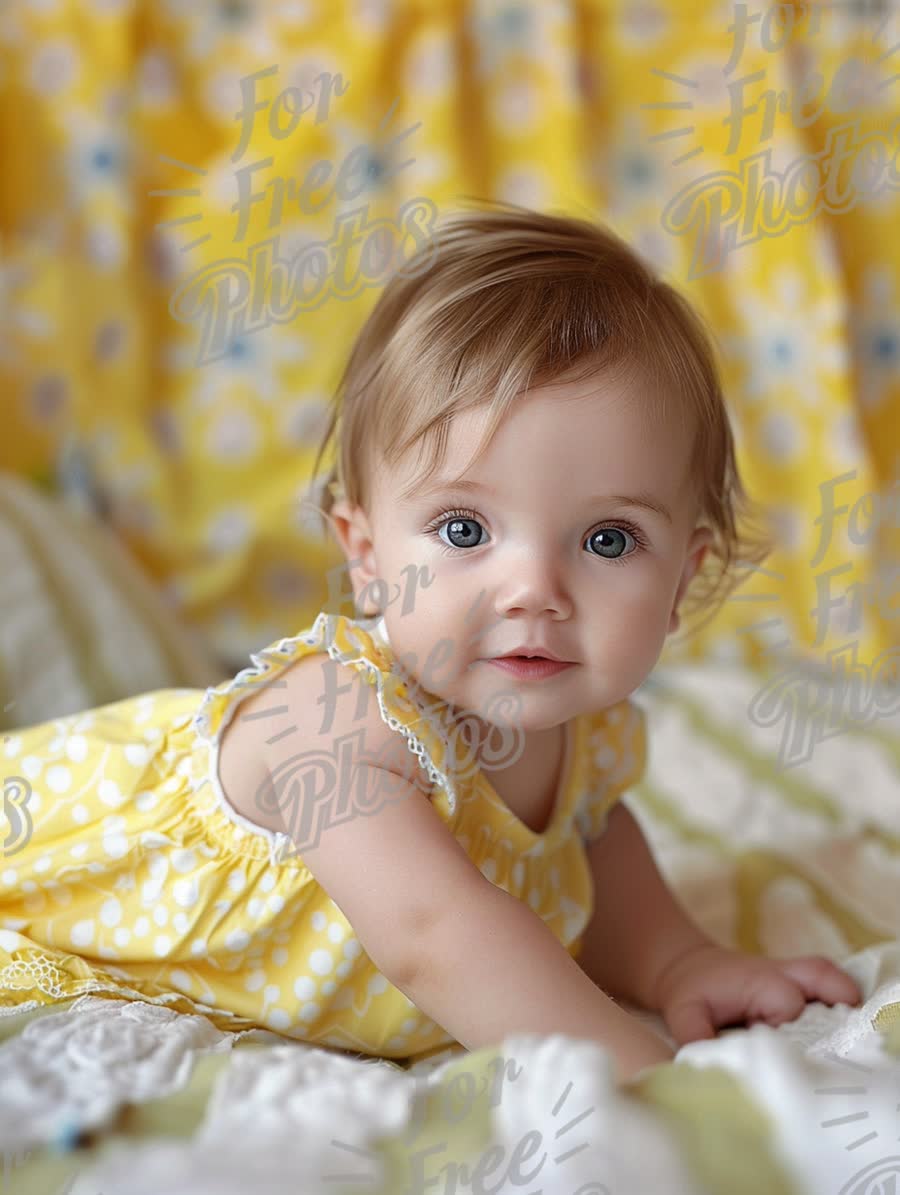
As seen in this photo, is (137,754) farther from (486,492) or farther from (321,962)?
(486,492)

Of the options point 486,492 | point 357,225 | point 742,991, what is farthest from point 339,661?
point 357,225

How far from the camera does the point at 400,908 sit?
724 mm

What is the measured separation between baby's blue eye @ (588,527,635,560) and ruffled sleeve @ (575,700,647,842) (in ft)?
0.81

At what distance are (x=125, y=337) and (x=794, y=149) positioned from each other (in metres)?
0.84

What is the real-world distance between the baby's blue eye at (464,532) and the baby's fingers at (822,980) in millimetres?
405

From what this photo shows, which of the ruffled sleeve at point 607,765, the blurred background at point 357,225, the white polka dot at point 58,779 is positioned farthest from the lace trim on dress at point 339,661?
the blurred background at point 357,225

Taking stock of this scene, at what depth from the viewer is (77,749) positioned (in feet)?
2.96

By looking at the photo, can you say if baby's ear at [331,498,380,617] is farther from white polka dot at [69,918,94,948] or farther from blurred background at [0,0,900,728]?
blurred background at [0,0,900,728]

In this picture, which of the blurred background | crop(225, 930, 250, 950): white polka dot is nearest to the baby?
crop(225, 930, 250, 950): white polka dot

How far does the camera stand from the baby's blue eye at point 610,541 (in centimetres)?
76

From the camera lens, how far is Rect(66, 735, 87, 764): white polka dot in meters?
0.90

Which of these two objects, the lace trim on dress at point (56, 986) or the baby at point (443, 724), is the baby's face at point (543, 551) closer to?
the baby at point (443, 724)

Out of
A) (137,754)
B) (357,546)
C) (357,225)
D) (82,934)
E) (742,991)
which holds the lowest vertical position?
(742,991)

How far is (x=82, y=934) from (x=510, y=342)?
1.55 ft
